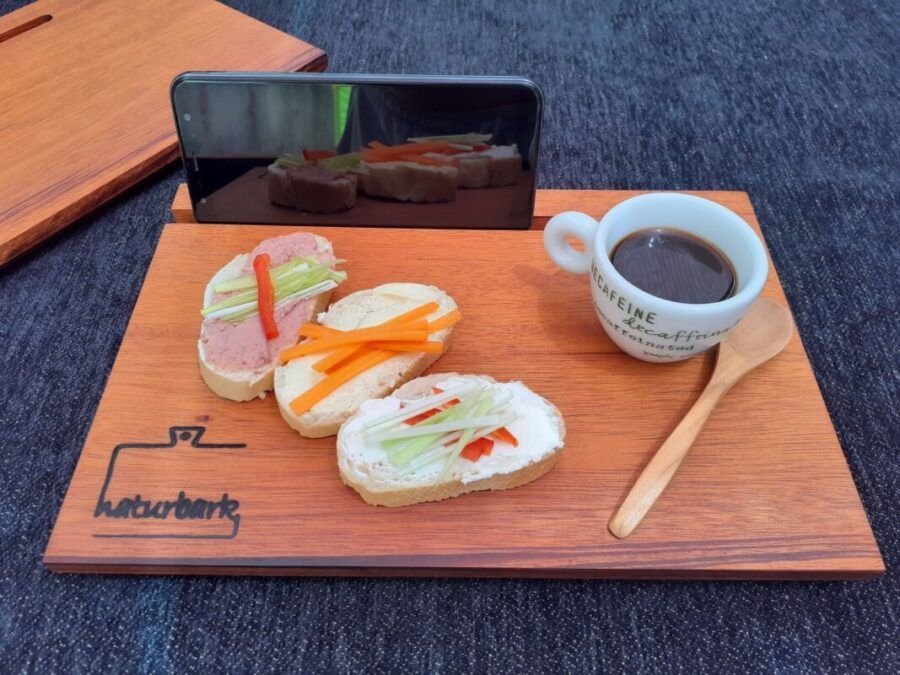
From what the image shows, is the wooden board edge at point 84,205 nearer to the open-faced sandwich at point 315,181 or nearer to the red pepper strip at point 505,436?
the open-faced sandwich at point 315,181

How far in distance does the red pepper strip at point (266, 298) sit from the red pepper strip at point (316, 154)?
0.16 metres

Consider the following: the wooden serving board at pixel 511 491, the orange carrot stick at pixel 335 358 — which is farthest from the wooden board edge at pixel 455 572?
the orange carrot stick at pixel 335 358

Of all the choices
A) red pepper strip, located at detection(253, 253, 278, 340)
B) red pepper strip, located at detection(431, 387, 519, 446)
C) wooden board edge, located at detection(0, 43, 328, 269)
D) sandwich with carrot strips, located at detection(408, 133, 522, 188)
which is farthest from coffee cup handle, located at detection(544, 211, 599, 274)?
wooden board edge, located at detection(0, 43, 328, 269)

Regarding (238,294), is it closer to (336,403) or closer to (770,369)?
(336,403)

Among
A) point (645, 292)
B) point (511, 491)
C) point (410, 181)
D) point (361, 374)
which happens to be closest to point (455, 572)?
point (511, 491)

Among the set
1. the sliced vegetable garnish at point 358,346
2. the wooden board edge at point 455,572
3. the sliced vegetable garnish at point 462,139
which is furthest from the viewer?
the sliced vegetable garnish at point 462,139

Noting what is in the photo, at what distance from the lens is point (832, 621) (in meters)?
0.76

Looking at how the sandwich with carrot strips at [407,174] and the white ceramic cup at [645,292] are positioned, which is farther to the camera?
the sandwich with carrot strips at [407,174]

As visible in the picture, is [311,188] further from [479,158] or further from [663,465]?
[663,465]

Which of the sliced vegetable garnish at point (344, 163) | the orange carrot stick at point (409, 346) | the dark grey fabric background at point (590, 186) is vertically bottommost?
the dark grey fabric background at point (590, 186)

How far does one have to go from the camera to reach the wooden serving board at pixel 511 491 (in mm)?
730

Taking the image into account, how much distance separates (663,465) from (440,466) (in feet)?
0.76

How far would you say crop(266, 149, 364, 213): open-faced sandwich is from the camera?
3.19 feet

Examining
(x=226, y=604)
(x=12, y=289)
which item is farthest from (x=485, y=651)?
(x=12, y=289)
